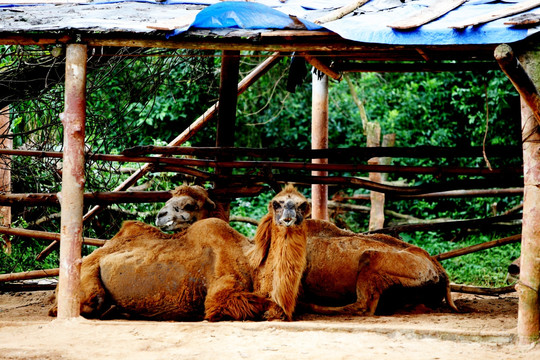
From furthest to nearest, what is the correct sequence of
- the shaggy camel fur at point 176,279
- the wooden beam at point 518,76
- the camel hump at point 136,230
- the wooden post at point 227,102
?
the wooden post at point 227,102 < the camel hump at point 136,230 < the shaggy camel fur at point 176,279 < the wooden beam at point 518,76

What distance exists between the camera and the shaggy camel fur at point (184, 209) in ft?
27.6

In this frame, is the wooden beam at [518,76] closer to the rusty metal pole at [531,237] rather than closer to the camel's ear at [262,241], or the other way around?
the rusty metal pole at [531,237]

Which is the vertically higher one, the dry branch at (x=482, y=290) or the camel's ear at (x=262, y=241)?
the camel's ear at (x=262, y=241)

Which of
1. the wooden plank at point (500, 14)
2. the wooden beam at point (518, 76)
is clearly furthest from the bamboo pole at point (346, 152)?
the wooden beam at point (518, 76)

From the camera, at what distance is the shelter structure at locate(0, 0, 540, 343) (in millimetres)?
5855

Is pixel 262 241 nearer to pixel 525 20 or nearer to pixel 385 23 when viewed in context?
pixel 385 23

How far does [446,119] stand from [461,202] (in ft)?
6.44

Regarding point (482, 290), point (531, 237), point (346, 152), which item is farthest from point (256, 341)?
point (482, 290)

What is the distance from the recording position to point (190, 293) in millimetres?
7641

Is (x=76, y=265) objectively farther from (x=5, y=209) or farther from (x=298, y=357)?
(x=5, y=209)

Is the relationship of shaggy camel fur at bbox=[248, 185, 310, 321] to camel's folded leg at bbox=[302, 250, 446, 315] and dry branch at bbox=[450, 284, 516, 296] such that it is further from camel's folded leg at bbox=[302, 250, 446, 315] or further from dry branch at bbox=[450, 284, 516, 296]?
dry branch at bbox=[450, 284, 516, 296]

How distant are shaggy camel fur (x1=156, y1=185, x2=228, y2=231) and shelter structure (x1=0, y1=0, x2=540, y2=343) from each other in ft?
5.83

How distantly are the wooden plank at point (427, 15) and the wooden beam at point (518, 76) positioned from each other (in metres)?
1.15

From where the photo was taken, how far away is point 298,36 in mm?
6477
